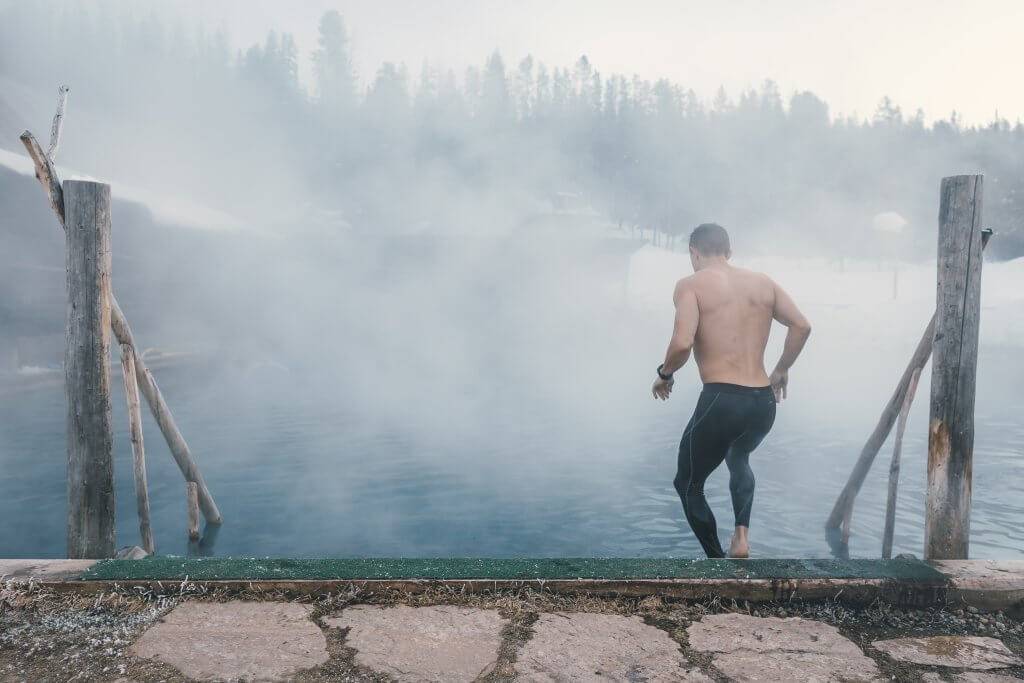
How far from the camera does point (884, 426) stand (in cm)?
409

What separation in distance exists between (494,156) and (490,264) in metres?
11.4

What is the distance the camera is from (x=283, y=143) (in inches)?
1364

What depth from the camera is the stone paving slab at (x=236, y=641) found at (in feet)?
6.36

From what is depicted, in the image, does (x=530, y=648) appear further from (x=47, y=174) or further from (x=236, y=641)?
(x=47, y=174)

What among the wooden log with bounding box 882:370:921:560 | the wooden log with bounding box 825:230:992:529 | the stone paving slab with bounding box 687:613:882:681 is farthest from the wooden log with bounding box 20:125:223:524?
the wooden log with bounding box 882:370:921:560

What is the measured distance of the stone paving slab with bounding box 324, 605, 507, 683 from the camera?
1.96 m

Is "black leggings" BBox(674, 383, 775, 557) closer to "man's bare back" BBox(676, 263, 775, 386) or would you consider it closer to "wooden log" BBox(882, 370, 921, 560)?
"man's bare back" BBox(676, 263, 775, 386)

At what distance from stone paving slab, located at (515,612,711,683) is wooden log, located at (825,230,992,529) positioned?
2104 millimetres

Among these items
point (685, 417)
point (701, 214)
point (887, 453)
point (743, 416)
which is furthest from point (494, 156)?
point (743, 416)

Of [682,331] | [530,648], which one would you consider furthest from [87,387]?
[682,331]

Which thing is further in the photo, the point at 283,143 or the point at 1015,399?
the point at 283,143

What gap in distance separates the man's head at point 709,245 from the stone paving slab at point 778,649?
59.2 inches

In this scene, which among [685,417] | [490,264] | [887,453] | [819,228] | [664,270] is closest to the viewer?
[887,453]

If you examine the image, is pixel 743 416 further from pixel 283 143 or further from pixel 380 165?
pixel 283 143
